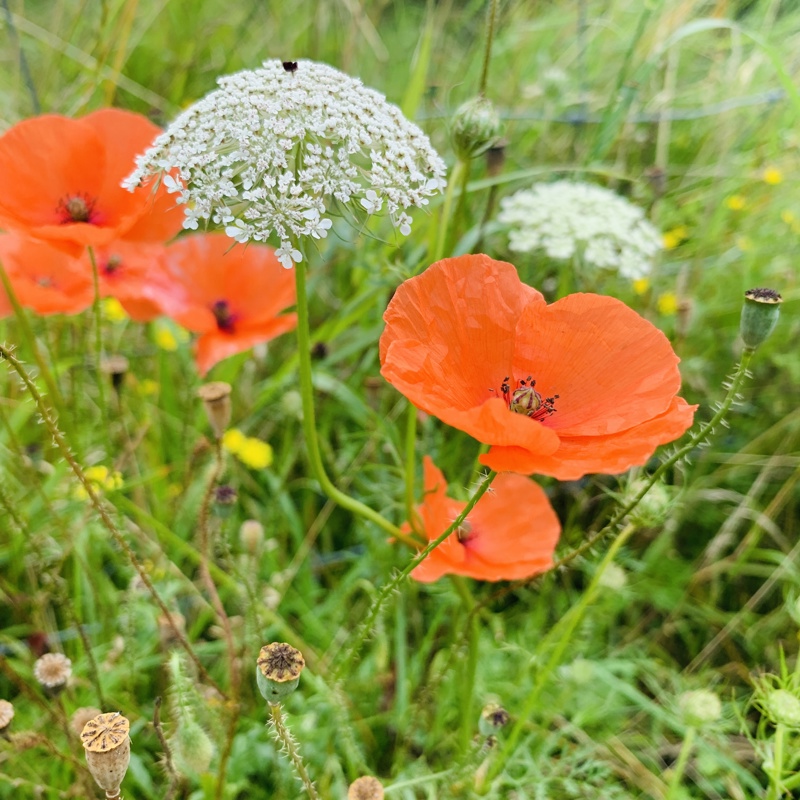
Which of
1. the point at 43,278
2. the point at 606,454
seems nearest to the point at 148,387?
the point at 43,278

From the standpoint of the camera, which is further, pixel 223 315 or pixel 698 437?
pixel 223 315

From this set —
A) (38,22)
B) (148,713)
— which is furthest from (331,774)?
(38,22)

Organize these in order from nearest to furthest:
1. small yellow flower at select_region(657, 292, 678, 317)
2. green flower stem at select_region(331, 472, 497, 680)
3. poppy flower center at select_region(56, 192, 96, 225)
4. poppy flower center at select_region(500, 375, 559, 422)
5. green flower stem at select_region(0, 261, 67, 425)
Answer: green flower stem at select_region(331, 472, 497, 680) < poppy flower center at select_region(500, 375, 559, 422) < green flower stem at select_region(0, 261, 67, 425) < poppy flower center at select_region(56, 192, 96, 225) < small yellow flower at select_region(657, 292, 678, 317)

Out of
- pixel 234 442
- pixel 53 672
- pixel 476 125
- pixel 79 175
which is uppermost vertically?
pixel 476 125

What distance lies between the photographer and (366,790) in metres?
0.71

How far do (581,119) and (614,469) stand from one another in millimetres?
1341

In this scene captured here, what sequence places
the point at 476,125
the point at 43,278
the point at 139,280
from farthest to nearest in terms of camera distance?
the point at 43,278
the point at 139,280
the point at 476,125

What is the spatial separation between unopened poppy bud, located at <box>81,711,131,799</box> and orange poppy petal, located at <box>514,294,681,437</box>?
49cm

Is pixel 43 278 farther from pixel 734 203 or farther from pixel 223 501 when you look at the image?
pixel 734 203

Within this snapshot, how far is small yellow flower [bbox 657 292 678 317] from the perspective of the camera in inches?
70.7

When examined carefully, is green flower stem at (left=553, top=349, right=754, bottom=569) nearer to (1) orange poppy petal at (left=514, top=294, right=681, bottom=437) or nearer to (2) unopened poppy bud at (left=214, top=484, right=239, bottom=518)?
(1) orange poppy petal at (left=514, top=294, right=681, bottom=437)

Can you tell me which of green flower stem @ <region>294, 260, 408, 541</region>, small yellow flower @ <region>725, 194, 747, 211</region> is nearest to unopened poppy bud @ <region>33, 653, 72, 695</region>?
green flower stem @ <region>294, 260, 408, 541</region>

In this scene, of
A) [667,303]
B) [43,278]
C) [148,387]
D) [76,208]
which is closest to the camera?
[76,208]

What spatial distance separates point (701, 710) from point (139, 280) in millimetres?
995
